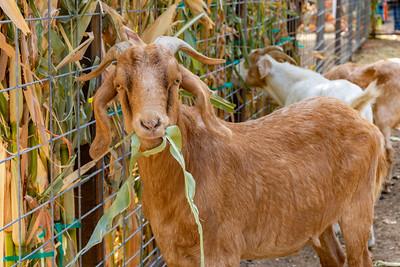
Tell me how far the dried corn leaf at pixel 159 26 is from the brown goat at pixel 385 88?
3423mm

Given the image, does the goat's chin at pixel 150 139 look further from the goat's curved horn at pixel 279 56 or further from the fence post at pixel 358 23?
the fence post at pixel 358 23

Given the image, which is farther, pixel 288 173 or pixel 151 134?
pixel 288 173

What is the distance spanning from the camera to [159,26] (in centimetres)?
455

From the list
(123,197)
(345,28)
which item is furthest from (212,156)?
(345,28)

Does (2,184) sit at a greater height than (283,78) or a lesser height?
greater

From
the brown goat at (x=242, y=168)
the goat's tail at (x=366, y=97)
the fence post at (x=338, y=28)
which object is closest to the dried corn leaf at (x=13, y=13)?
the brown goat at (x=242, y=168)

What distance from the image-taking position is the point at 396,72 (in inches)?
298

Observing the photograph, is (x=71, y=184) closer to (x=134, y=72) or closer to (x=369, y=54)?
(x=134, y=72)

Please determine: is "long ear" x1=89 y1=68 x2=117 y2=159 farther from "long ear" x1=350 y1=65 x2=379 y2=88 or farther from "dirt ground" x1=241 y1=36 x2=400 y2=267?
"long ear" x1=350 y1=65 x2=379 y2=88

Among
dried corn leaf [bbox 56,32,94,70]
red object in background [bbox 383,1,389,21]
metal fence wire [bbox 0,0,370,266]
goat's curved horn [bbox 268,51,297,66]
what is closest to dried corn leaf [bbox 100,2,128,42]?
metal fence wire [bbox 0,0,370,266]

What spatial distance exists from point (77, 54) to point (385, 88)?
452cm

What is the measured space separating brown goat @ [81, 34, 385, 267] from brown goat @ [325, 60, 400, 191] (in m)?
2.67

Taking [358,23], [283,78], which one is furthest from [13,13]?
[358,23]

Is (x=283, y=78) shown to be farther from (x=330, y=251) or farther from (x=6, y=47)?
(x=6, y=47)
